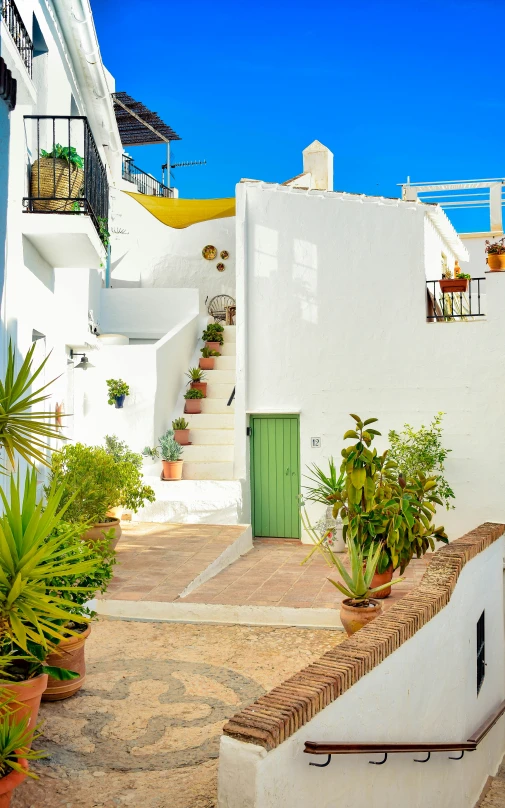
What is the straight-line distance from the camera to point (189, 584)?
8.41m

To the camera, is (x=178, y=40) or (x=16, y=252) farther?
(x=178, y=40)

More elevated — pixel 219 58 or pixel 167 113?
pixel 219 58

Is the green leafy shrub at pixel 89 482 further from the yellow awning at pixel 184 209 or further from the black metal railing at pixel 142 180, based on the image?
the black metal railing at pixel 142 180

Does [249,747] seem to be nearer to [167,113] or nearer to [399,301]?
[399,301]

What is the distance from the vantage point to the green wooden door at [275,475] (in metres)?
12.6

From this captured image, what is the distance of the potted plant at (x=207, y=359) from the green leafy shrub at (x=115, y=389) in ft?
7.63

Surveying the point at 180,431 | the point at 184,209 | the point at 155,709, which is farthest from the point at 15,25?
the point at 184,209

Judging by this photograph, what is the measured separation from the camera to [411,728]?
5.44m

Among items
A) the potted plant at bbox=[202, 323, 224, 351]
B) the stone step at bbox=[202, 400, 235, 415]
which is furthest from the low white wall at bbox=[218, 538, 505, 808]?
the potted plant at bbox=[202, 323, 224, 351]

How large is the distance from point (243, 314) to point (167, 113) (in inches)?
655

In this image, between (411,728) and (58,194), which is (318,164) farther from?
(411,728)

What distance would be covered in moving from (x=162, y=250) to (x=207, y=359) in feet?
16.5

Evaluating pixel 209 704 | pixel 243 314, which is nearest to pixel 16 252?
pixel 209 704

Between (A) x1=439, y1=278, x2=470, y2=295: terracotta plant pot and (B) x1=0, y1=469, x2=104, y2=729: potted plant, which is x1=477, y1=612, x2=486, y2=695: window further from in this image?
(A) x1=439, y1=278, x2=470, y2=295: terracotta plant pot
